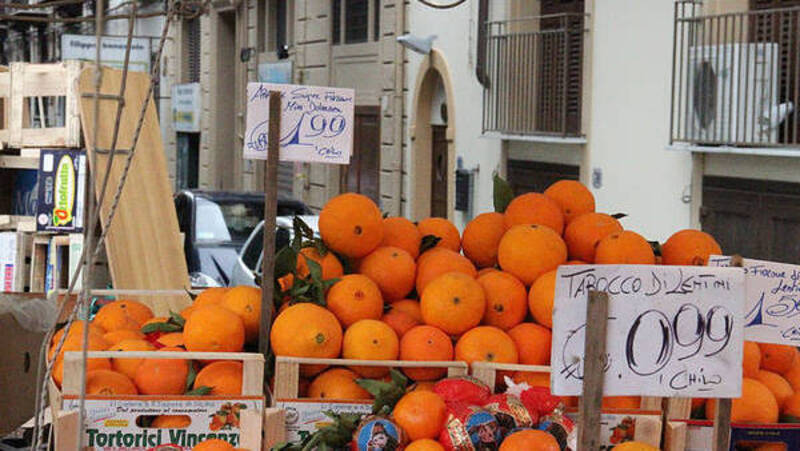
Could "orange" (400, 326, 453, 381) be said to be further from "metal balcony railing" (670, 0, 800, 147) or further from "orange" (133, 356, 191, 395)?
"metal balcony railing" (670, 0, 800, 147)

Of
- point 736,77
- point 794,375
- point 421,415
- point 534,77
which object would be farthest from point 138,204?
point 534,77

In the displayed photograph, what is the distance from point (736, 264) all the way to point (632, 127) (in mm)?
8172

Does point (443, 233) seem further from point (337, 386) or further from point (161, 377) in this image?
point (161, 377)

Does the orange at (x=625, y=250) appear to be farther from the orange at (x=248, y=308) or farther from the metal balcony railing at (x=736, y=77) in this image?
the metal balcony railing at (x=736, y=77)

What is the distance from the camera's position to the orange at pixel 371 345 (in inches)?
148

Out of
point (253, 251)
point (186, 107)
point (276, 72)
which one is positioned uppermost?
point (276, 72)

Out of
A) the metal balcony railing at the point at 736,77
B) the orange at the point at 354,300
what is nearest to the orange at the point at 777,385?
the orange at the point at 354,300

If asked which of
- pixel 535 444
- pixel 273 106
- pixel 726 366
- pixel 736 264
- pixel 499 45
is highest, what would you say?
pixel 499 45

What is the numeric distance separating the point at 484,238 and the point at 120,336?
51.0 inches

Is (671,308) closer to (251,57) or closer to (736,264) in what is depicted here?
(736,264)

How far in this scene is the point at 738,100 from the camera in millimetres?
9156

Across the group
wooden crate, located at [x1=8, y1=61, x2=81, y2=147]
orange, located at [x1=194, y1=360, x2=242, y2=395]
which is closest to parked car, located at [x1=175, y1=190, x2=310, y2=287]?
wooden crate, located at [x1=8, y1=61, x2=81, y2=147]

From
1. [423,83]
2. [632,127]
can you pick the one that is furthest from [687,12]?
[423,83]

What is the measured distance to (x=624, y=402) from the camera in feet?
12.0
